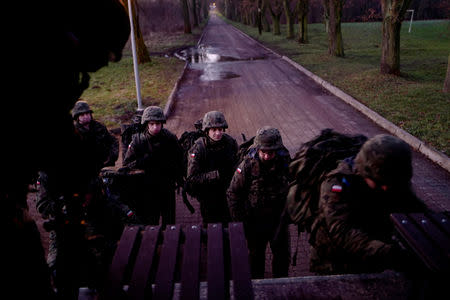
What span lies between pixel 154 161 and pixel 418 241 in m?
3.24

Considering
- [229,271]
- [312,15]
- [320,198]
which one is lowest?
[229,271]

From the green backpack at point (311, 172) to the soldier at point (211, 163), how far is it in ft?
4.69

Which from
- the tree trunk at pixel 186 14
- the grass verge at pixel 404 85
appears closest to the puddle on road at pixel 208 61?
the grass verge at pixel 404 85

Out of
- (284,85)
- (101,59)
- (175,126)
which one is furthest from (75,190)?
(284,85)

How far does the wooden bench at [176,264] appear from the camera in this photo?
2.27m

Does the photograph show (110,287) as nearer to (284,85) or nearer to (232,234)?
(232,234)

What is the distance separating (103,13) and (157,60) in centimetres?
2120

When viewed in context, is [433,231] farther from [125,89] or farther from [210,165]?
[125,89]

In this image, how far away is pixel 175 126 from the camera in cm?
969

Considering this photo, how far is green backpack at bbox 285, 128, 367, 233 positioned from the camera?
8.74ft

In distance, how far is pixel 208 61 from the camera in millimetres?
21500

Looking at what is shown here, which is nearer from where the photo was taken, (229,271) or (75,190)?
(75,190)

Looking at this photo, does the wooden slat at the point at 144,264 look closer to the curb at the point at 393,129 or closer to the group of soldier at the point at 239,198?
the group of soldier at the point at 239,198

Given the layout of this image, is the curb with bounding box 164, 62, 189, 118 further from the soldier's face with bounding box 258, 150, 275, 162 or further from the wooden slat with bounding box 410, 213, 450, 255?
the wooden slat with bounding box 410, 213, 450, 255
